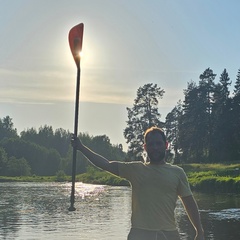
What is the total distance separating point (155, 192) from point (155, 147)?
50 cm

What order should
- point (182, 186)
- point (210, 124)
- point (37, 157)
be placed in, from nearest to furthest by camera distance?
point (182, 186)
point (210, 124)
point (37, 157)

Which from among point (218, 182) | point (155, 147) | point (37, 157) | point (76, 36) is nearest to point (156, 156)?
point (155, 147)

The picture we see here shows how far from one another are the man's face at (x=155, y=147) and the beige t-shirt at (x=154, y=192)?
0.30ft

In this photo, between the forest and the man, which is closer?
the man

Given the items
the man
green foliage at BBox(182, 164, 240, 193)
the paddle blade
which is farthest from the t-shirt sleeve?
green foliage at BBox(182, 164, 240, 193)

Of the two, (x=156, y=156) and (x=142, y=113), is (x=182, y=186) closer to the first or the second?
(x=156, y=156)

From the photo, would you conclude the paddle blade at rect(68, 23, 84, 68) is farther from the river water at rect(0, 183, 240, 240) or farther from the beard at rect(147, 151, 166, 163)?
the river water at rect(0, 183, 240, 240)

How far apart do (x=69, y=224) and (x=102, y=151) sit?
121138 mm

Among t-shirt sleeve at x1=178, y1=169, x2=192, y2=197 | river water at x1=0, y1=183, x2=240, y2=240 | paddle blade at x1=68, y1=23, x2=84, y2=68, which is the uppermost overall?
paddle blade at x1=68, y1=23, x2=84, y2=68

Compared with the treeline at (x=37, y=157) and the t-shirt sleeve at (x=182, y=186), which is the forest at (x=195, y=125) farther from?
the t-shirt sleeve at (x=182, y=186)

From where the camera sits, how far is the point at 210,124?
277 ft

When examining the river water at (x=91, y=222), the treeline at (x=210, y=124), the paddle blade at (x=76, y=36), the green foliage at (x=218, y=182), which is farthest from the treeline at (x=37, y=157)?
the paddle blade at (x=76, y=36)

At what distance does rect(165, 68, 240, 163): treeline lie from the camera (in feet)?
250

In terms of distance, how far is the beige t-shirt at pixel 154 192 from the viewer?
5.24m
